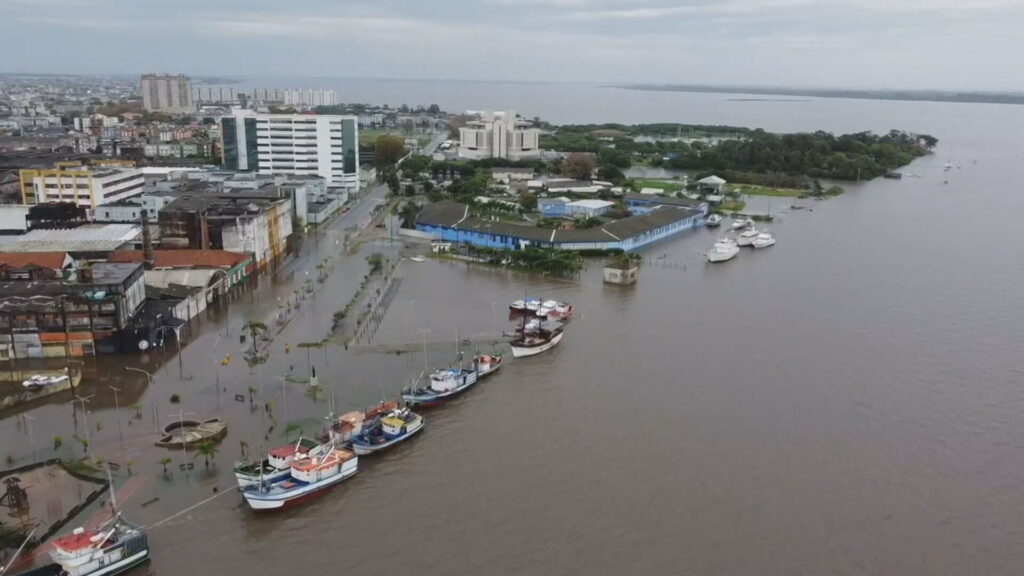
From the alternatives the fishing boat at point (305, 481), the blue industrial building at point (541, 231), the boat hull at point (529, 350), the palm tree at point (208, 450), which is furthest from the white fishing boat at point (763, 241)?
the palm tree at point (208, 450)

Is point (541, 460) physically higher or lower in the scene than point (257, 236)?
lower

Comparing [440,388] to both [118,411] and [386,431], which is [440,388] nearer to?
[386,431]

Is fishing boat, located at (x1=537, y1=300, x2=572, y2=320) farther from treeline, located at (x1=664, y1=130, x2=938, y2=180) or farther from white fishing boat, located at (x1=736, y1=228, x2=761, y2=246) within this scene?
treeline, located at (x1=664, y1=130, x2=938, y2=180)

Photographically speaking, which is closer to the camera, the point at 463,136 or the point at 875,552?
the point at 875,552

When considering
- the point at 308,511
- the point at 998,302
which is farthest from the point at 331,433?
the point at 998,302

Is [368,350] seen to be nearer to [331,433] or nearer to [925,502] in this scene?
[331,433]

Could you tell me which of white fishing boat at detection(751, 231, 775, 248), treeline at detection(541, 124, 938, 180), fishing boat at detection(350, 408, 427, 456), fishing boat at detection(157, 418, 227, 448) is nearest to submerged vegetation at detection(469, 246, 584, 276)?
white fishing boat at detection(751, 231, 775, 248)

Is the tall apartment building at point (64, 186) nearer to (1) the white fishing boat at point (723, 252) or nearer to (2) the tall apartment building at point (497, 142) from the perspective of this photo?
(1) the white fishing boat at point (723, 252)
